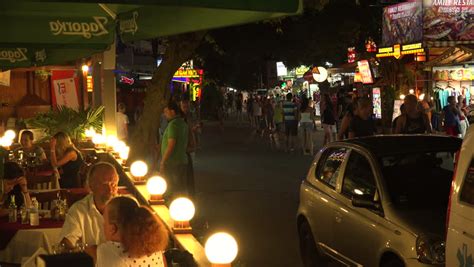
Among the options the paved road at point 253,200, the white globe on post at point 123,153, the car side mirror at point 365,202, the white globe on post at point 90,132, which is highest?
the white globe on post at point 90,132

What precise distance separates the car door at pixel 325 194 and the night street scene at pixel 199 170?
24mm

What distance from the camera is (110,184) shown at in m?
5.65

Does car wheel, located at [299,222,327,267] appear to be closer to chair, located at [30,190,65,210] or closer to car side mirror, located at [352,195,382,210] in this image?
car side mirror, located at [352,195,382,210]

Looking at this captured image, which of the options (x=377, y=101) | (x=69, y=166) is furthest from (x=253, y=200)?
(x=377, y=101)

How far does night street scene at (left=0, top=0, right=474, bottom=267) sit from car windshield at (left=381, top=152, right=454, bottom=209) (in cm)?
2

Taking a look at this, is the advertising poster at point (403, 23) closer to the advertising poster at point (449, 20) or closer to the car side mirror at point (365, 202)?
the advertising poster at point (449, 20)

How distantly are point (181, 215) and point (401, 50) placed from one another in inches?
758

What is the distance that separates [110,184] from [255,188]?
1007 centimetres

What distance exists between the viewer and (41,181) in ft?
33.4

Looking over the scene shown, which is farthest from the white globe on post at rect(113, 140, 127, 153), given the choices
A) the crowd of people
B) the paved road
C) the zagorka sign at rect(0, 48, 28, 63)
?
the crowd of people

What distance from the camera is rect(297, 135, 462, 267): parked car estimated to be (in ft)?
20.7

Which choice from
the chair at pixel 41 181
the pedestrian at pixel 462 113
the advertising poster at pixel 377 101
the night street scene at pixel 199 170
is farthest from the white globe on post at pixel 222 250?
the advertising poster at pixel 377 101

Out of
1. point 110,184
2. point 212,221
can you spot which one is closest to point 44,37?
point 110,184

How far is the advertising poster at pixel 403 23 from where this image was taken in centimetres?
2267
